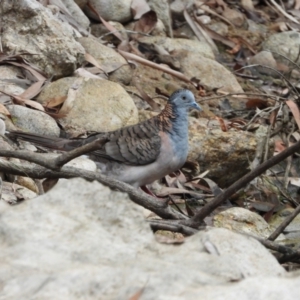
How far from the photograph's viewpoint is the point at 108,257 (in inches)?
124

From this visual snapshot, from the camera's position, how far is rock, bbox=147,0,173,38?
11.6 m

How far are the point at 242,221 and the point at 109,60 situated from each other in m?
3.26

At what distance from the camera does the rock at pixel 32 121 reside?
7414mm

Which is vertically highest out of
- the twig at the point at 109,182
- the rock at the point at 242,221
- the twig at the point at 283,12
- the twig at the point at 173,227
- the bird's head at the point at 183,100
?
the twig at the point at 173,227

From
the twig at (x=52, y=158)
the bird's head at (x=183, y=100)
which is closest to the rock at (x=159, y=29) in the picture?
the bird's head at (x=183, y=100)

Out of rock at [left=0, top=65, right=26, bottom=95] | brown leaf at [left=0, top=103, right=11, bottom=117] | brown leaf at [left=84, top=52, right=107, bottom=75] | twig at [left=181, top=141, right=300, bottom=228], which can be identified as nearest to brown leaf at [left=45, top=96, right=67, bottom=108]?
rock at [left=0, top=65, right=26, bottom=95]

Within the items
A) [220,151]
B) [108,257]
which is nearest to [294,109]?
[220,151]

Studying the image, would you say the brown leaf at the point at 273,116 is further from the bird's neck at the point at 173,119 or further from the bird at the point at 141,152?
the bird at the point at 141,152

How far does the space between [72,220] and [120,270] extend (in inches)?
14.1

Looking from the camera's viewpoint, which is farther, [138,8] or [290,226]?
[138,8]

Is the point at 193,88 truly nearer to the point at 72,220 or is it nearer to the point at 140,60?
the point at 140,60

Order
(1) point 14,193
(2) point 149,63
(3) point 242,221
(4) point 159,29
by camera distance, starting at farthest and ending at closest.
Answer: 1. (4) point 159,29
2. (2) point 149,63
3. (3) point 242,221
4. (1) point 14,193

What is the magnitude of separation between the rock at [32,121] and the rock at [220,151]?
4.62ft

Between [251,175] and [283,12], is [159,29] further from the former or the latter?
[251,175]
